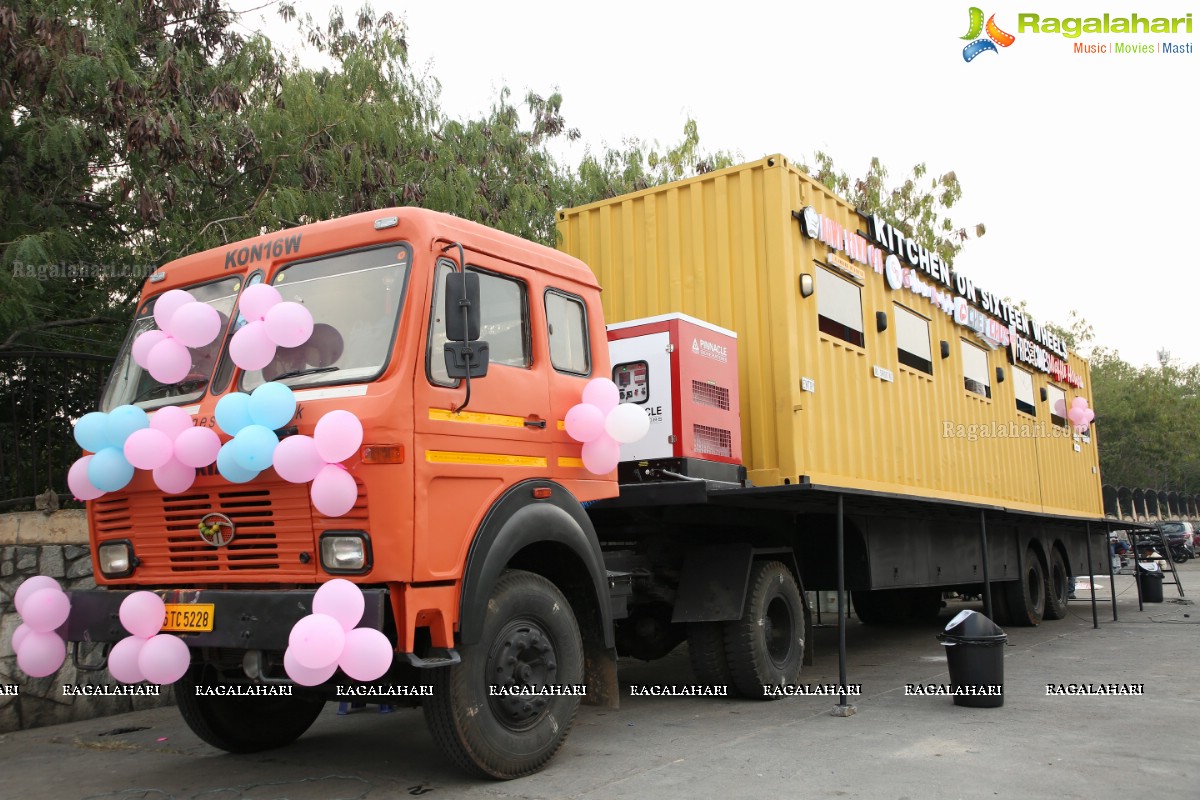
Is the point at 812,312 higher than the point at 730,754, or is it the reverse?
the point at 812,312

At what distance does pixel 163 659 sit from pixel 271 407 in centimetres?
122

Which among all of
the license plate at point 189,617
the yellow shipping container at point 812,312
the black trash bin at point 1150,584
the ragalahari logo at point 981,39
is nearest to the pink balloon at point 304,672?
the license plate at point 189,617

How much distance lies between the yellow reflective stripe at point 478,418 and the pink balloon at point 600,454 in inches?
18.3

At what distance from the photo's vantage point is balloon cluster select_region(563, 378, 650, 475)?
519 cm

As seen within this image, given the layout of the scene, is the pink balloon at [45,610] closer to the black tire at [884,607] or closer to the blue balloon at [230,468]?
the blue balloon at [230,468]

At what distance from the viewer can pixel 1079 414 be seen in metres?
14.3

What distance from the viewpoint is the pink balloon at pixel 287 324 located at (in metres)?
4.33

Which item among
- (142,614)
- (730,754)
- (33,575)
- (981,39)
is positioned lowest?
(730,754)

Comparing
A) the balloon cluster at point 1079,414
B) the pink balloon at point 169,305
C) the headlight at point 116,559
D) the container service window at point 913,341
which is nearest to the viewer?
the headlight at point 116,559

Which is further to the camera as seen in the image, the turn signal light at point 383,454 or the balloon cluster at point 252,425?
the turn signal light at point 383,454

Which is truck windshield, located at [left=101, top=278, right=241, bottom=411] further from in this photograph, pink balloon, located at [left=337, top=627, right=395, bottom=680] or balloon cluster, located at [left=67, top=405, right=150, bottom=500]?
pink balloon, located at [left=337, top=627, right=395, bottom=680]

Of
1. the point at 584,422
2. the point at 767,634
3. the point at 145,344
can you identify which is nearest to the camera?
the point at 145,344

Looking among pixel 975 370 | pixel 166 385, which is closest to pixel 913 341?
pixel 975 370

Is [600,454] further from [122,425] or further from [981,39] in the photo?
[981,39]
